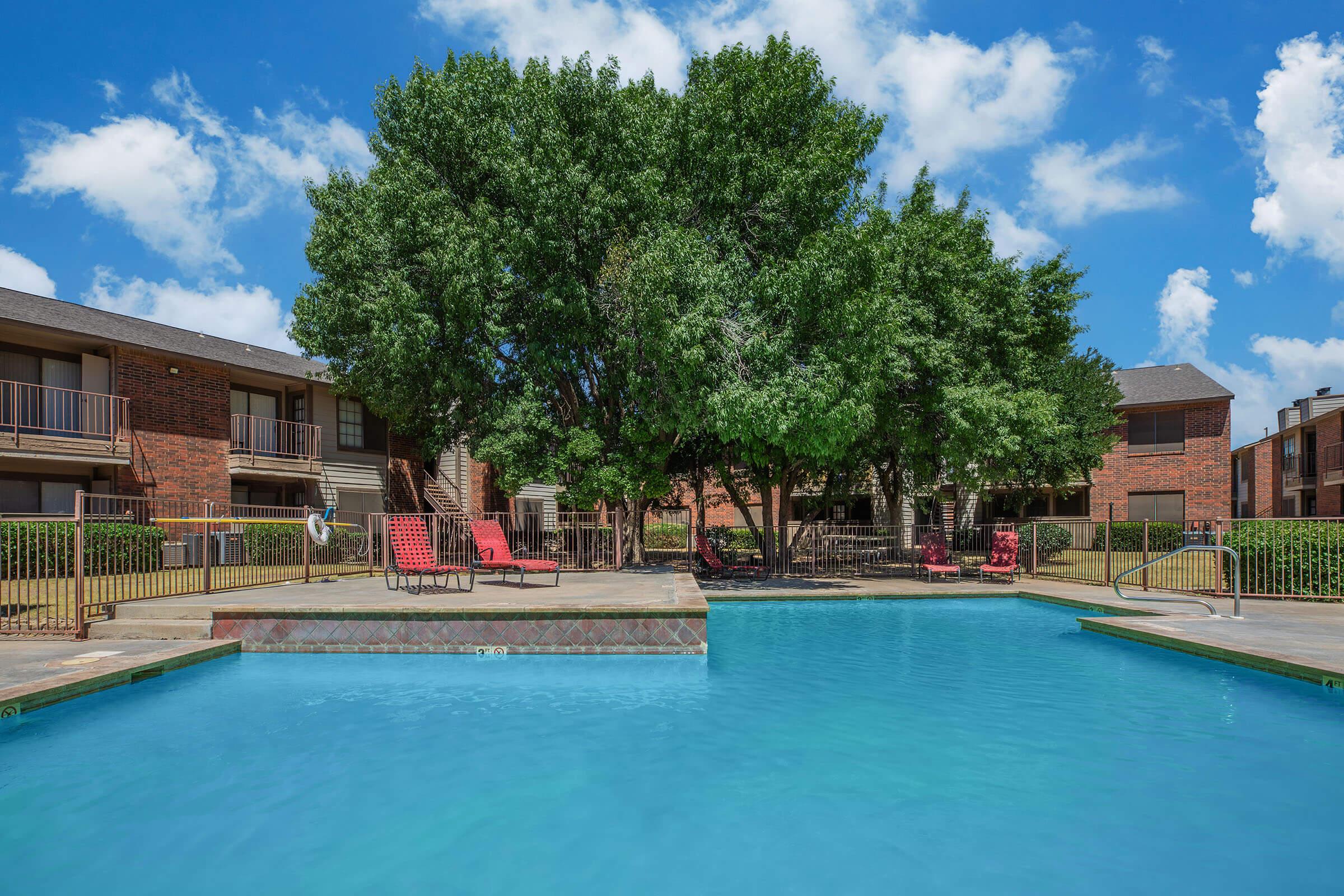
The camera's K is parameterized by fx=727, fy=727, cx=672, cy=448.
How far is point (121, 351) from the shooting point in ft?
60.7

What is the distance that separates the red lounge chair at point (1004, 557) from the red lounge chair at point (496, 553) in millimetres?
10541

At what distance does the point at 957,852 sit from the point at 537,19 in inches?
666

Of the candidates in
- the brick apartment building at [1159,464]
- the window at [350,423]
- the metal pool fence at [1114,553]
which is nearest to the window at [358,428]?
the window at [350,423]

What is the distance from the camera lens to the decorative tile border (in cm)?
910

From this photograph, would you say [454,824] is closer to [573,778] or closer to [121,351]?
[573,778]

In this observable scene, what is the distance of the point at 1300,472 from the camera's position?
112ft

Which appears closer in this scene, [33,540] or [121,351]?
[33,540]

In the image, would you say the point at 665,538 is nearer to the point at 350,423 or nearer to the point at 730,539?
the point at 730,539

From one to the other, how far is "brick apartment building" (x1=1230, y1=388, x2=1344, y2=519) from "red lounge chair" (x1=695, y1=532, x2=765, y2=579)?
18.7 meters

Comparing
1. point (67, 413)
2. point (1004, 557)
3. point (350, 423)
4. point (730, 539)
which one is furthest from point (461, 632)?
point (730, 539)

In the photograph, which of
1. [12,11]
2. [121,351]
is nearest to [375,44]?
[12,11]

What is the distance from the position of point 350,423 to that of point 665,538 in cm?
1240

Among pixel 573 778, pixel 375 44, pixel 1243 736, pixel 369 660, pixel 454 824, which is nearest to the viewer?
pixel 454 824

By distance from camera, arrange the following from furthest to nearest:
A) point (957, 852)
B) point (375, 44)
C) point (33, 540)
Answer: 1. point (375, 44)
2. point (33, 540)
3. point (957, 852)
